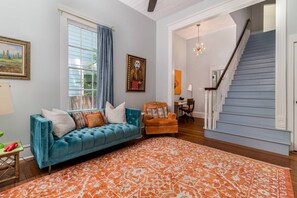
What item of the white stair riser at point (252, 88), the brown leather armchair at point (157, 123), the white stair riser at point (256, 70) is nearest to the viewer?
the brown leather armchair at point (157, 123)

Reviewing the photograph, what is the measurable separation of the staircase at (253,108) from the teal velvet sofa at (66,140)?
2337 mm

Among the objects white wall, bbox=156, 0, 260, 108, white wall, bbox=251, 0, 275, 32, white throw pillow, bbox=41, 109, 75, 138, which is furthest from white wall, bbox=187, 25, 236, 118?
white throw pillow, bbox=41, 109, 75, 138

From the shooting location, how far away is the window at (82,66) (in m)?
3.00

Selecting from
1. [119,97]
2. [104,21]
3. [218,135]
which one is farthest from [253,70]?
[104,21]

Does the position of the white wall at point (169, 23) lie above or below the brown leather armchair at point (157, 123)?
above

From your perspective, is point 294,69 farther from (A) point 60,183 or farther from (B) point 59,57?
(B) point 59,57

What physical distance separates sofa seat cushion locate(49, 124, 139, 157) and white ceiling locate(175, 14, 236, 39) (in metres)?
4.20

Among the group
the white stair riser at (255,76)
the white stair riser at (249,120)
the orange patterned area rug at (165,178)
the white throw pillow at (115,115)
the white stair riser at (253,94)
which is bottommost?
the orange patterned area rug at (165,178)

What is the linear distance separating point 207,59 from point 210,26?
127 cm

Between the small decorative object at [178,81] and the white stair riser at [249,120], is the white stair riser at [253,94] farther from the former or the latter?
the small decorative object at [178,81]

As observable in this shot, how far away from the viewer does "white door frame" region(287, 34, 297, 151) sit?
2748mm

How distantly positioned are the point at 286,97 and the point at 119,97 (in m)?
3.56

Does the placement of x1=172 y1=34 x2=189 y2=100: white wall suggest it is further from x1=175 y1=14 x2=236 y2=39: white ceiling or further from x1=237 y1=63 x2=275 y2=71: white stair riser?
x1=237 y1=63 x2=275 y2=71: white stair riser

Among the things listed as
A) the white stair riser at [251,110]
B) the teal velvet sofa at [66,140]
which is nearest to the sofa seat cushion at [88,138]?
the teal velvet sofa at [66,140]
